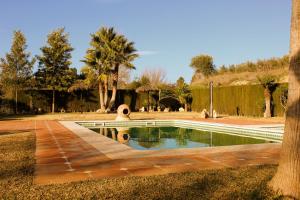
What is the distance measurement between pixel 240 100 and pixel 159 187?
64.7 ft

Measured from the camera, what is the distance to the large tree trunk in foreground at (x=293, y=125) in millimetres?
4125

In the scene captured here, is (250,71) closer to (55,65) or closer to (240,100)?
(240,100)

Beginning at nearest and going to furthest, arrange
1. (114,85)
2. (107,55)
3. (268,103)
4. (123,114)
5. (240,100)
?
1. (123,114)
2. (268,103)
3. (240,100)
4. (107,55)
5. (114,85)

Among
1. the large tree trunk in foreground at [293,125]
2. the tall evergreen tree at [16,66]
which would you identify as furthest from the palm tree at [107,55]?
the large tree trunk in foreground at [293,125]

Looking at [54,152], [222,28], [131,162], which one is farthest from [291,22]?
[222,28]

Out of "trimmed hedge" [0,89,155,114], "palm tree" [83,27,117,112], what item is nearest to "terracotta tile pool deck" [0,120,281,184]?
"palm tree" [83,27,117,112]

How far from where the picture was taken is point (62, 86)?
1087 inches

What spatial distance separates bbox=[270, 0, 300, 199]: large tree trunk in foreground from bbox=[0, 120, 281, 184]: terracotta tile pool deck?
6.10 feet

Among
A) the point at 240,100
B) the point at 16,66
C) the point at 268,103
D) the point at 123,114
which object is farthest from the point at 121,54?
the point at 268,103

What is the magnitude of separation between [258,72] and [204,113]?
19716mm

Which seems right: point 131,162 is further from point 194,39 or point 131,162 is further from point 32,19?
point 194,39

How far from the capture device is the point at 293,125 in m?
4.16

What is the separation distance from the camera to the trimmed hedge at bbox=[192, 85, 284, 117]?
20355mm

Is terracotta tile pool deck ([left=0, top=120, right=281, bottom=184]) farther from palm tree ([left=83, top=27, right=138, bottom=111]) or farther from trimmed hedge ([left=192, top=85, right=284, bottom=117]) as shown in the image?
palm tree ([left=83, top=27, right=138, bottom=111])
